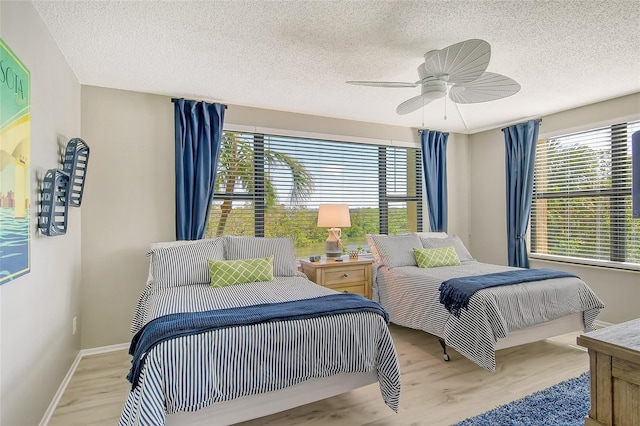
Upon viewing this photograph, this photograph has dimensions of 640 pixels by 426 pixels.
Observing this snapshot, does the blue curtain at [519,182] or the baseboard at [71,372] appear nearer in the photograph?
the baseboard at [71,372]

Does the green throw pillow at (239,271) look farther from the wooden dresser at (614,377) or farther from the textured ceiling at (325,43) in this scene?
the wooden dresser at (614,377)

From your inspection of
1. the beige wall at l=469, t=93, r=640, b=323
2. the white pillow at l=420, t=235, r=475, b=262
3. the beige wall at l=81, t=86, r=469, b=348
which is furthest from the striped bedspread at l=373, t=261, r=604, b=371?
the beige wall at l=81, t=86, r=469, b=348

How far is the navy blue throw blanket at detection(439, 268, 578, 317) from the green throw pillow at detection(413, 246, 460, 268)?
67cm

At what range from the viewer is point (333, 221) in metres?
4.02

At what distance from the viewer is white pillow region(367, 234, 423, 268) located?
3953 mm

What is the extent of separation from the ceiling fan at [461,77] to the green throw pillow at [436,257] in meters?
1.64

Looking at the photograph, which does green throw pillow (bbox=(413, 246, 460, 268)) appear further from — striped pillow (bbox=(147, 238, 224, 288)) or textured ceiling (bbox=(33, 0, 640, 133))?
striped pillow (bbox=(147, 238, 224, 288))

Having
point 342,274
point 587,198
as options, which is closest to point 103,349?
point 342,274

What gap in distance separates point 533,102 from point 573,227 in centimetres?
157

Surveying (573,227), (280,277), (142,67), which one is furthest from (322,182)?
(573,227)

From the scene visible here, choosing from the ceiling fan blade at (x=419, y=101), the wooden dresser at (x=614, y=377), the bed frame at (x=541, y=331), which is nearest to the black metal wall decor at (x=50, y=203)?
the ceiling fan blade at (x=419, y=101)

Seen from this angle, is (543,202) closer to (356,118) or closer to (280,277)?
(356,118)

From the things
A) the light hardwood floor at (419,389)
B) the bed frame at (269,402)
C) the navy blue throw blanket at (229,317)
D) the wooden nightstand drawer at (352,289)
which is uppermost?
the navy blue throw blanket at (229,317)

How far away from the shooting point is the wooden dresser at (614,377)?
3.73 feet
